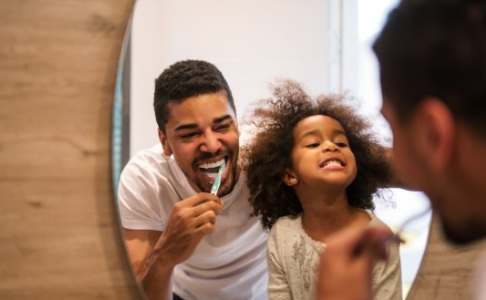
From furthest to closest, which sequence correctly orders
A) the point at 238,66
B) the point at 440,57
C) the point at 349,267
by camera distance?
1. the point at 238,66
2. the point at 349,267
3. the point at 440,57

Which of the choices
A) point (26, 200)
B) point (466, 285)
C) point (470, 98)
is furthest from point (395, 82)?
point (26, 200)

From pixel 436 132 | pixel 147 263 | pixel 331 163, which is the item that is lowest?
pixel 147 263

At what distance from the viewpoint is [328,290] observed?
22.1 inches

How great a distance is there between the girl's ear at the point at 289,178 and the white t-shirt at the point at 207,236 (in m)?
0.05

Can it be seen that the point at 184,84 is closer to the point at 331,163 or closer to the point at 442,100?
the point at 331,163

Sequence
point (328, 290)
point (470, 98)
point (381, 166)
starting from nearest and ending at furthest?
point (470, 98) → point (328, 290) → point (381, 166)

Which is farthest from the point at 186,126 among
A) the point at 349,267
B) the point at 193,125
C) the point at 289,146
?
the point at 349,267

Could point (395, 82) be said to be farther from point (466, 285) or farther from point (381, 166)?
point (466, 285)

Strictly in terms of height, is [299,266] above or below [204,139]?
below

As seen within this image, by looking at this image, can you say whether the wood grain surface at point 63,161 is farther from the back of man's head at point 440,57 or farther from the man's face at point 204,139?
the back of man's head at point 440,57

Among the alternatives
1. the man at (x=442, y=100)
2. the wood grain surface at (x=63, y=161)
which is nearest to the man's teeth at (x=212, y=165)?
the wood grain surface at (x=63, y=161)

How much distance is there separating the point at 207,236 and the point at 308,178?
0.43 ft

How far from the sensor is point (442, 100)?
0.46m

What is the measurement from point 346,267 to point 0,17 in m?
0.45
